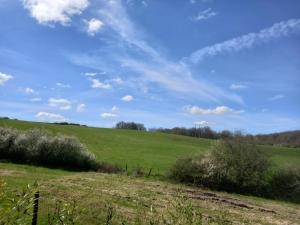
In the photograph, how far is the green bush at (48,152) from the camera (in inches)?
1628

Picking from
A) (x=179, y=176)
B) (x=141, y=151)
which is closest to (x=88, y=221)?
(x=179, y=176)

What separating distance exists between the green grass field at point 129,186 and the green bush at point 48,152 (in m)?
3.51

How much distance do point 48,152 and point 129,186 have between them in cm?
1510

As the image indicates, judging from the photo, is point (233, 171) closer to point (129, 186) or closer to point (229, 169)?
point (229, 169)

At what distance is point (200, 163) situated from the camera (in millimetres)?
40750

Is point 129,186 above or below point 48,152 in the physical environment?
below

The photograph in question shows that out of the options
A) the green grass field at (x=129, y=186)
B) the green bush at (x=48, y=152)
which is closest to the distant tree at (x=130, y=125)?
the green grass field at (x=129, y=186)

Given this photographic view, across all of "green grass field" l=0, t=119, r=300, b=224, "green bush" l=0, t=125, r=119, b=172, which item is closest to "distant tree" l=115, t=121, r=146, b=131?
"green grass field" l=0, t=119, r=300, b=224

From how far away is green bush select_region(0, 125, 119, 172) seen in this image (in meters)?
41.3

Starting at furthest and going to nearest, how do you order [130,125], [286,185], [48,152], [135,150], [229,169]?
1. [130,125]
2. [135,150]
3. [286,185]
4. [48,152]
5. [229,169]

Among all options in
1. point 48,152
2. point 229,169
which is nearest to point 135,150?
point 48,152

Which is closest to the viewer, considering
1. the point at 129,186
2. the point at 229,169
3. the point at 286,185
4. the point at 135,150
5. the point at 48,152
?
the point at 129,186

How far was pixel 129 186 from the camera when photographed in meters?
29.2

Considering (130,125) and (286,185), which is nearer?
(286,185)
